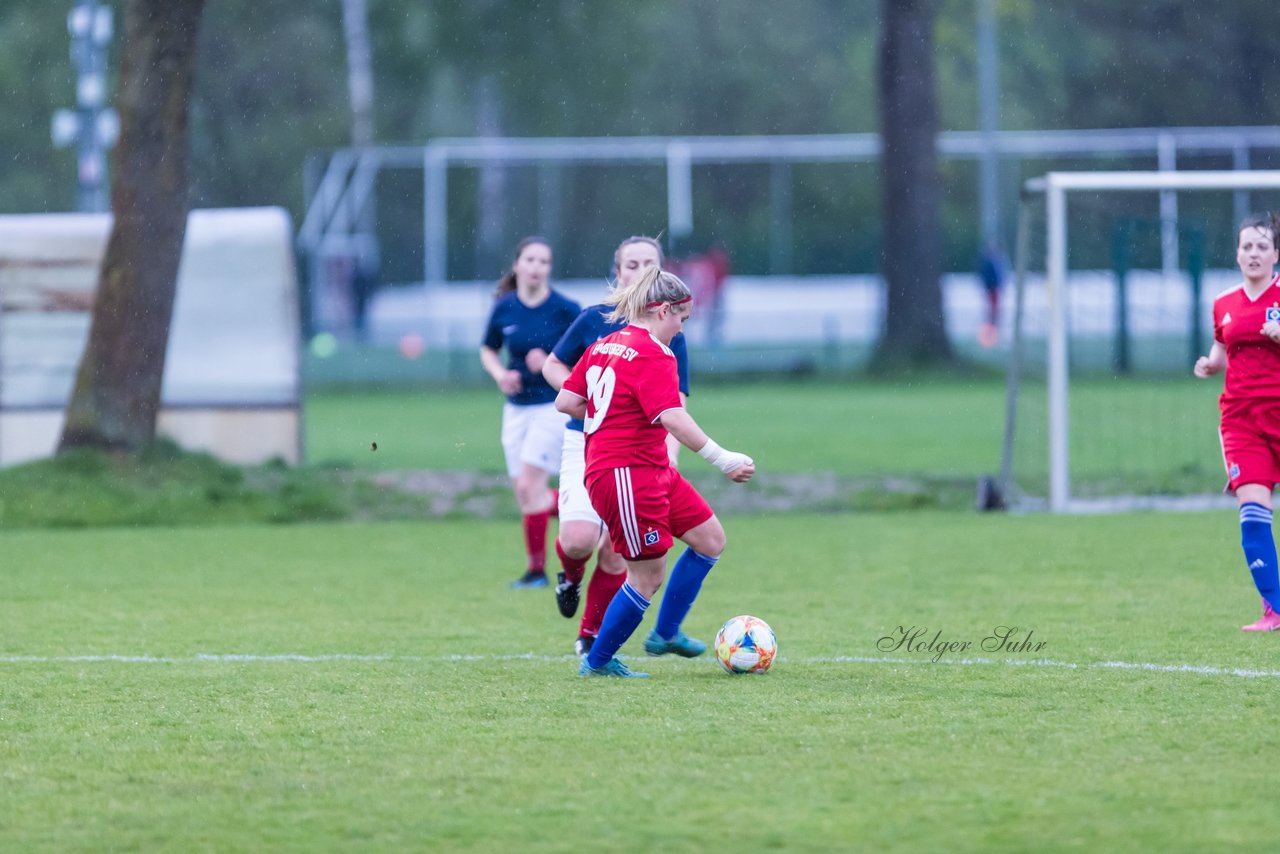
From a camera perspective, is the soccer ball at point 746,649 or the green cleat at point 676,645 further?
the green cleat at point 676,645

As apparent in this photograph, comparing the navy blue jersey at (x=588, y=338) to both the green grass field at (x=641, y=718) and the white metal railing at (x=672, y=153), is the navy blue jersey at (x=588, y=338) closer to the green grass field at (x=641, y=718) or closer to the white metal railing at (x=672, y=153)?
the green grass field at (x=641, y=718)

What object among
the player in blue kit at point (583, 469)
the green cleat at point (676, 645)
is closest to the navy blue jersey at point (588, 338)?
the player in blue kit at point (583, 469)

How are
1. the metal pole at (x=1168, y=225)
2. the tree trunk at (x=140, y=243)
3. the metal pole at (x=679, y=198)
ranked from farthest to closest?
the metal pole at (x=679, y=198)
the metal pole at (x=1168, y=225)
the tree trunk at (x=140, y=243)

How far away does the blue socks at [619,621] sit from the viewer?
22.3 ft

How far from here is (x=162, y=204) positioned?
14734 millimetres

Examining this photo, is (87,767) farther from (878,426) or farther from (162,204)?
(878,426)

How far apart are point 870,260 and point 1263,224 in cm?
2629

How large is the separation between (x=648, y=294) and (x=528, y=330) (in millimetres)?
3260

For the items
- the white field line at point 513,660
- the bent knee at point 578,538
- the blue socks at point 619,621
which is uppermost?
the bent knee at point 578,538

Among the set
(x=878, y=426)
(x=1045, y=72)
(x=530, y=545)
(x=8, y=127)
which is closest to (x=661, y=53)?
(x=1045, y=72)

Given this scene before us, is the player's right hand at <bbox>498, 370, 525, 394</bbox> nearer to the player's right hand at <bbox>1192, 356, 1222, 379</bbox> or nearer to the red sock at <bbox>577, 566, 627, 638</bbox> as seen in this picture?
the red sock at <bbox>577, 566, 627, 638</bbox>

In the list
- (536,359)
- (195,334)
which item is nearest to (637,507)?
(536,359)

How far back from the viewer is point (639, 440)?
671 cm

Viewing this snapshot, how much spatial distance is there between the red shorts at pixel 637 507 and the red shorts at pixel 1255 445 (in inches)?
112
